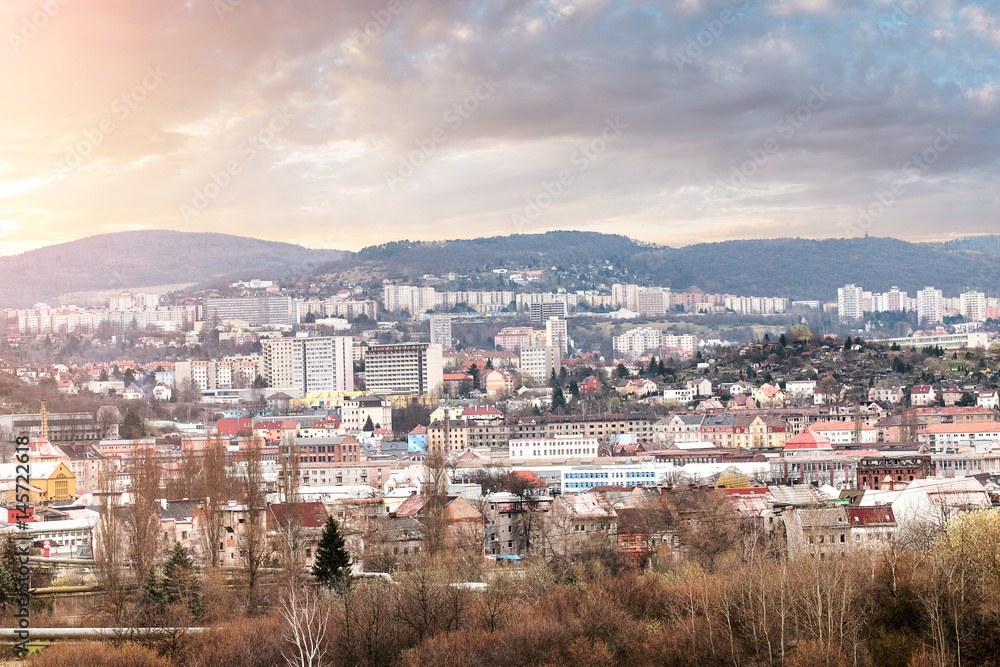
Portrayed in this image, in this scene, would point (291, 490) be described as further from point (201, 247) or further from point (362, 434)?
point (201, 247)

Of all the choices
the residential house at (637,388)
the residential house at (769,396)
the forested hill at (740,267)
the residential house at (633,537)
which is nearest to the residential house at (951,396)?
the residential house at (769,396)

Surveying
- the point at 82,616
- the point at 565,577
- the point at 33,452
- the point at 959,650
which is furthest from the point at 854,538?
the point at 33,452

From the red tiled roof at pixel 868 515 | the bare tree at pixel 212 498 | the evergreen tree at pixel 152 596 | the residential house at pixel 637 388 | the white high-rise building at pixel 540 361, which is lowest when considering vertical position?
the evergreen tree at pixel 152 596

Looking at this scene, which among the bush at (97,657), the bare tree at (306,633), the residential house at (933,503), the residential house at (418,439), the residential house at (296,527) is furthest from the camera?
the residential house at (418,439)

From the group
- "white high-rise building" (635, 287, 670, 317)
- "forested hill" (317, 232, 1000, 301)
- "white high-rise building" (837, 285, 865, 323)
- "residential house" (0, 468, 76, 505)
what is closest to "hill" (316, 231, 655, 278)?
"forested hill" (317, 232, 1000, 301)

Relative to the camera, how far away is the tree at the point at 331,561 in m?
20.8

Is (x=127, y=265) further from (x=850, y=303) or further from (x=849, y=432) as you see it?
(x=849, y=432)

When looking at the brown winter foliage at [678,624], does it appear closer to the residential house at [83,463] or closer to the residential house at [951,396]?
the residential house at [83,463]

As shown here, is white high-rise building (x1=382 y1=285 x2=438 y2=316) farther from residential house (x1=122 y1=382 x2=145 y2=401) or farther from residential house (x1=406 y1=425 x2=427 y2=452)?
residential house (x1=406 y1=425 x2=427 y2=452)

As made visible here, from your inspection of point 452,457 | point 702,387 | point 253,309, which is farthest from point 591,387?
point 253,309

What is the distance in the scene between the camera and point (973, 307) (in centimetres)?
15812

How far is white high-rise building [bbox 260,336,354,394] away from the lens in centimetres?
8331

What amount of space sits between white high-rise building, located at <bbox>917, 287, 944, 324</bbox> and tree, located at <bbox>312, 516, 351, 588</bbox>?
139 m

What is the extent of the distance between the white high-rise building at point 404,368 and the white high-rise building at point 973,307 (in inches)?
3645
